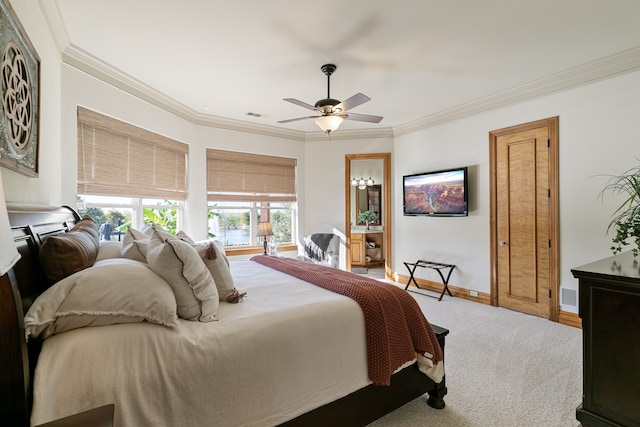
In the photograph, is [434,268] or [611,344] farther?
[434,268]

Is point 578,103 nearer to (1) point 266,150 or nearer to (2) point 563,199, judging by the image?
(2) point 563,199

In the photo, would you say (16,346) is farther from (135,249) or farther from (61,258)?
(135,249)

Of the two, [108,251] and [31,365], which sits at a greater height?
[108,251]

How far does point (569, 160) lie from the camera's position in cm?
348

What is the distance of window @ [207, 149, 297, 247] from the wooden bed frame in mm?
2512

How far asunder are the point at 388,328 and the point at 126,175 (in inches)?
135

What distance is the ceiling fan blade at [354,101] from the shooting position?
2700mm

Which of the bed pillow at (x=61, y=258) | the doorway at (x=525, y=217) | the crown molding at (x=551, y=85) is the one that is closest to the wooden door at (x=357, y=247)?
the crown molding at (x=551, y=85)

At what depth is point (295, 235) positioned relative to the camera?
5699 millimetres

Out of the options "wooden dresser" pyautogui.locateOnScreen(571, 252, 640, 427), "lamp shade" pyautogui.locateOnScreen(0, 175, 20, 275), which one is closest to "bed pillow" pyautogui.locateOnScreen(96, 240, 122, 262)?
"lamp shade" pyautogui.locateOnScreen(0, 175, 20, 275)

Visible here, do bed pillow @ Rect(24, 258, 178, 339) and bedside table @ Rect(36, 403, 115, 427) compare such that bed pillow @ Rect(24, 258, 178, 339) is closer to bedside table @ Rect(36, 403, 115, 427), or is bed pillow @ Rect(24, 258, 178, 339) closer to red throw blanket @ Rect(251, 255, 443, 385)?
bedside table @ Rect(36, 403, 115, 427)

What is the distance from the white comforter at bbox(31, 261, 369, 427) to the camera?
1.09 metres

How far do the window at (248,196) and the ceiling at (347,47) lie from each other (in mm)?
1085

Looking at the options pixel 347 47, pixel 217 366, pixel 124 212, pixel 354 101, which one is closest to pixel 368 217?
pixel 354 101
